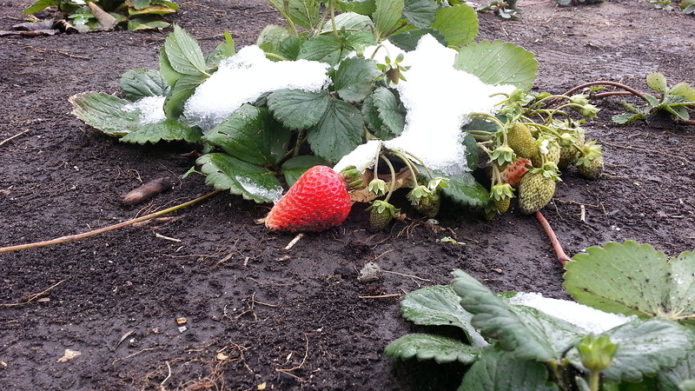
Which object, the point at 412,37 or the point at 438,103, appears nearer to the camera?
the point at 438,103

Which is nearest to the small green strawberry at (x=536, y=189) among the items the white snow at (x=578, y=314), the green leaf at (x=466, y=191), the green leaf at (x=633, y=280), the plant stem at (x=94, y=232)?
the green leaf at (x=466, y=191)

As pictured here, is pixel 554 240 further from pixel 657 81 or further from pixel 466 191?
pixel 657 81

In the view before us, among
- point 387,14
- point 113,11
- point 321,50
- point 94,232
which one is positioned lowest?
point 113,11

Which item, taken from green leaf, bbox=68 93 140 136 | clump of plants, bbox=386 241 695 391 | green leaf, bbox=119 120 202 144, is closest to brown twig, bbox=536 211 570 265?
clump of plants, bbox=386 241 695 391

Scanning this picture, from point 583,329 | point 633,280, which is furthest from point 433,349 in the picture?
point 633,280

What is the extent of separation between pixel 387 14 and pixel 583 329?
4.10 feet

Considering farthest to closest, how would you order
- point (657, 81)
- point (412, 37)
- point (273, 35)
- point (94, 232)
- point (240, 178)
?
point (657, 81) → point (273, 35) → point (412, 37) → point (240, 178) → point (94, 232)

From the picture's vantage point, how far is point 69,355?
1155 mm

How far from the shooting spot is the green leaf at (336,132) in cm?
164

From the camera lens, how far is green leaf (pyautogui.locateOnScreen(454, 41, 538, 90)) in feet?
6.04

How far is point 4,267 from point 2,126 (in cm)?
90

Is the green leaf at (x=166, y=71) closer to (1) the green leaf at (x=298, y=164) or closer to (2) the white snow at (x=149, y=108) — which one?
(2) the white snow at (x=149, y=108)

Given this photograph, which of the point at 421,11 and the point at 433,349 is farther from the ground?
the point at 421,11

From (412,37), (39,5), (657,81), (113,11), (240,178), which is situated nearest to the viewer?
(240,178)
